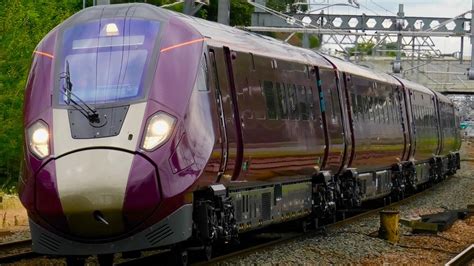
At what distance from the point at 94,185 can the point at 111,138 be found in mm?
529

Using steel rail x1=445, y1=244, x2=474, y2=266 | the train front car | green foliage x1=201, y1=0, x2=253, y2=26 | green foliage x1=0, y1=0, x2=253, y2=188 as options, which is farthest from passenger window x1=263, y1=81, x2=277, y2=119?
green foliage x1=201, y1=0, x2=253, y2=26

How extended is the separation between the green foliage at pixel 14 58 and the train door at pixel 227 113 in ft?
Answer: 53.8

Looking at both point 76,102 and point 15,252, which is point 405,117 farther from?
point 76,102

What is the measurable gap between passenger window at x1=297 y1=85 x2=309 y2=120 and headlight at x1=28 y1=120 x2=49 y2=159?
19.9 ft

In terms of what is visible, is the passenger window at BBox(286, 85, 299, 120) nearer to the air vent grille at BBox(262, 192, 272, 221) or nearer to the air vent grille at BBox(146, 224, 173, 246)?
the air vent grille at BBox(262, 192, 272, 221)

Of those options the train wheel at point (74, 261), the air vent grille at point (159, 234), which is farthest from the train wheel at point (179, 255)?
the train wheel at point (74, 261)

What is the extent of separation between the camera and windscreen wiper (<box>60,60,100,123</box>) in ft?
33.7

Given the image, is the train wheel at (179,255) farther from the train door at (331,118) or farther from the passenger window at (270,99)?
the train door at (331,118)

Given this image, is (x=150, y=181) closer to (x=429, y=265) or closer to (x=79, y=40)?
(x=79, y=40)

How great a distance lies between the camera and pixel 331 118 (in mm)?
17859

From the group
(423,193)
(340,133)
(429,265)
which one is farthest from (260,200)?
(423,193)

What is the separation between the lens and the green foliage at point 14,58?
2894cm

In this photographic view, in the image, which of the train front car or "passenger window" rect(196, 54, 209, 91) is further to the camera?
"passenger window" rect(196, 54, 209, 91)

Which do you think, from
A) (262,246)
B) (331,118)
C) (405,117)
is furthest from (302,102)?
(405,117)
